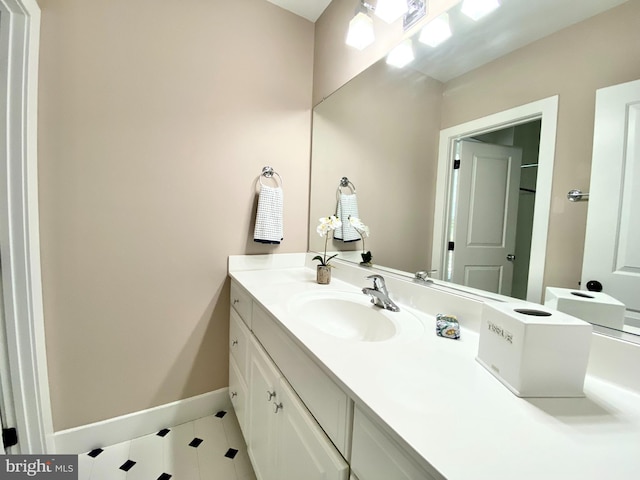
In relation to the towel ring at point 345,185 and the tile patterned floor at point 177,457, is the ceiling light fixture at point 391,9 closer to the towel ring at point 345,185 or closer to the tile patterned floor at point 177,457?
the towel ring at point 345,185

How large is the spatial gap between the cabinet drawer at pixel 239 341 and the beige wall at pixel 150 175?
11cm

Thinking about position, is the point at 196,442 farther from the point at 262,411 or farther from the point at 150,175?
the point at 150,175

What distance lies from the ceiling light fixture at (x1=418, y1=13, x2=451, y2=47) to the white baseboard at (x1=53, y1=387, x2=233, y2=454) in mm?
1993

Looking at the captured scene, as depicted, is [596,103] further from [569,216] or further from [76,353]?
[76,353]

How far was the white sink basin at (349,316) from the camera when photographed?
945 mm

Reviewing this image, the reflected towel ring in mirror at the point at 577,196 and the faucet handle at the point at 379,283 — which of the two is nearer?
the reflected towel ring in mirror at the point at 577,196

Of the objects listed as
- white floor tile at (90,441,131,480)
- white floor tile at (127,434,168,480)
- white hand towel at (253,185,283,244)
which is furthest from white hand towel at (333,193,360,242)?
white floor tile at (90,441,131,480)

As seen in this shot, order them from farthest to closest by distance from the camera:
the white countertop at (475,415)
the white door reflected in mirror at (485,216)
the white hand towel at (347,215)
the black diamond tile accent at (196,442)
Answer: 1. the white hand towel at (347,215)
2. the black diamond tile accent at (196,442)
3. the white door reflected in mirror at (485,216)
4. the white countertop at (475,415)

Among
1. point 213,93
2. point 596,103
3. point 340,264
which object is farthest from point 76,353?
point 596,103

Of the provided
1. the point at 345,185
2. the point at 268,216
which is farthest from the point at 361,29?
the point at 268,216

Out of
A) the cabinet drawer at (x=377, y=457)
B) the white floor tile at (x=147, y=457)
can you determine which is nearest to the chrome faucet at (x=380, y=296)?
the cabinet drawer at (x=377, y=457)

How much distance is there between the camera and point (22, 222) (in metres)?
1.03

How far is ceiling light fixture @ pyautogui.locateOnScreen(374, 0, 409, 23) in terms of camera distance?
1103mm

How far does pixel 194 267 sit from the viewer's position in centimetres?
144
